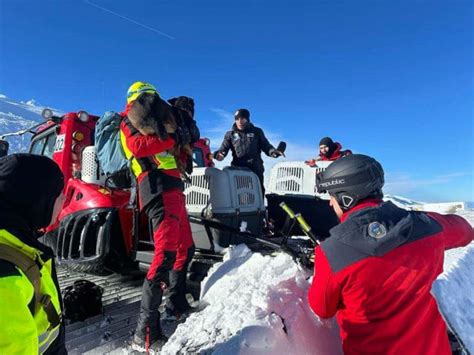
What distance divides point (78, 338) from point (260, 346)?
5.11ft

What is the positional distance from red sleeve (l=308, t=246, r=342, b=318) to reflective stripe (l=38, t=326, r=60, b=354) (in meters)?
1.15

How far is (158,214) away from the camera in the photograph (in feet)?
9.44

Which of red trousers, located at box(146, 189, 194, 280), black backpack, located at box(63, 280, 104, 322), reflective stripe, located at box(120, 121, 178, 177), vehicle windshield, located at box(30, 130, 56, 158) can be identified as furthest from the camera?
vehicle windshield, located at box(30, 130, 56, 158)

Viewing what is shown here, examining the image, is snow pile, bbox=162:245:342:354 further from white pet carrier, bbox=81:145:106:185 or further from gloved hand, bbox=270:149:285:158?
gloved hand, bbox=270:149:285:158

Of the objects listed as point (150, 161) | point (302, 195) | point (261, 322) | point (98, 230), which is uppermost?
point (150, 161)

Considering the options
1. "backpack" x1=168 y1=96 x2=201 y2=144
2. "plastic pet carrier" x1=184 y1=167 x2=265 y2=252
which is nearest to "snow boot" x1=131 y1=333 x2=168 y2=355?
"plastic pet carrier" x1=184 y1=167 x2=265 y2=252

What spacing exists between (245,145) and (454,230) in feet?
12.5

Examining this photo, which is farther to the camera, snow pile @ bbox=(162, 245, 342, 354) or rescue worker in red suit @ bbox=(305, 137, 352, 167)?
rescue worker in red suit @ bbox=(305, 137, 352, 167)

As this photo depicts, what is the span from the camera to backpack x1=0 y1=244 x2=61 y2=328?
1.22 meters

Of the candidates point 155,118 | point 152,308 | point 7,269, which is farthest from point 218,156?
point 7,269

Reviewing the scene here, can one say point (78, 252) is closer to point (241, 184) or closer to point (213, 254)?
point (213, 254)

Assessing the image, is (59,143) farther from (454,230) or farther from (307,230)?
(454,230)

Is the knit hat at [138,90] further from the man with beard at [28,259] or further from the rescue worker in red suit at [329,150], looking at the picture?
the rescue worker in red suit at [329,150]

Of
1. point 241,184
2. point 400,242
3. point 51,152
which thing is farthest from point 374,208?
point 51,152
